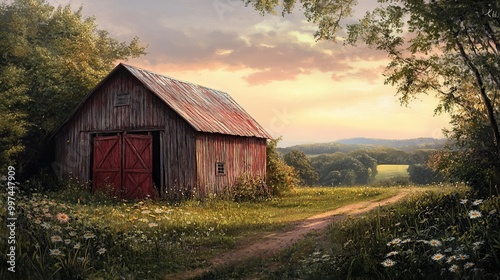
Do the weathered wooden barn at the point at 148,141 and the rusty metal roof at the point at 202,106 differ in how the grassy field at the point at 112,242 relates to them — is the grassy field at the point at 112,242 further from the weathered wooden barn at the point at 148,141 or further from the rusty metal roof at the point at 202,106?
the rusty metal roof at the point at 202,106

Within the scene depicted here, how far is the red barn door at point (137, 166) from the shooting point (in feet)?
67.1

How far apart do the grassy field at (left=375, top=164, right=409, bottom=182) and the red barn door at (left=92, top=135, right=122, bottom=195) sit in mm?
33865

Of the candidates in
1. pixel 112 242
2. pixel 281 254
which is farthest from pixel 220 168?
pixel 112 242

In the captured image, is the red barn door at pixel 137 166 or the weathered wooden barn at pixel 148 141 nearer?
the weathered wooden barn at pixel 148 141

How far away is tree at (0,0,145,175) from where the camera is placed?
21.0m

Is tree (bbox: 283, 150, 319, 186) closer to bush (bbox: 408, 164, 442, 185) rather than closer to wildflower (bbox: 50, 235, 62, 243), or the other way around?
bush (bbox: 408, 164, 442, 185)

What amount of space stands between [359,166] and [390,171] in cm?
357

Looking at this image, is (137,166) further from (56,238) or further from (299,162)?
(299,162)

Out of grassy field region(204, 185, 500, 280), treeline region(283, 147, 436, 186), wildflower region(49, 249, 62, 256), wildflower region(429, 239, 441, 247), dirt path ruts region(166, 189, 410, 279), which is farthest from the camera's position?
treeline region(283, 147, 436, 186)

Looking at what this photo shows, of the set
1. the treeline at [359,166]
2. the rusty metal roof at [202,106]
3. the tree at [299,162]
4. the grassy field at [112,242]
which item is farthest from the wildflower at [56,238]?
the treeline at [359,166]

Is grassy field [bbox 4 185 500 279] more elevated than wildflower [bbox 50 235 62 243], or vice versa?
wildflower [bbox 50 235 62 243]

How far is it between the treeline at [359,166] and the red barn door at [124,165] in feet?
81.0

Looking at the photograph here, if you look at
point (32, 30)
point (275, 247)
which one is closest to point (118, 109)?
point (32, 30)

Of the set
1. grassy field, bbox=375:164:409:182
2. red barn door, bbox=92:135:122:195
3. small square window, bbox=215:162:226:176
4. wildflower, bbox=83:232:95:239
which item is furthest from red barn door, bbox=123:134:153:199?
grassy field, bbox=375:164:409:182
